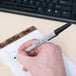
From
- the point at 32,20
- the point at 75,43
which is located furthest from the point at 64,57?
the point at 32,20

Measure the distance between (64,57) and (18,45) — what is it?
0.48ft

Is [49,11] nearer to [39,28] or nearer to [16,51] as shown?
[39,28]

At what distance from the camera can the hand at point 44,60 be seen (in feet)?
2.35

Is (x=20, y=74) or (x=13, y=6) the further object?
(x=13, y=6)

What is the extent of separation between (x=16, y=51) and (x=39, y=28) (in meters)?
0.12

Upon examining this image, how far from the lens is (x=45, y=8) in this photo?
2.81ft

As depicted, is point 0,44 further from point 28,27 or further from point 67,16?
point 67,16

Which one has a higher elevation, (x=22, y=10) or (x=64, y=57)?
(x=22, y=10)

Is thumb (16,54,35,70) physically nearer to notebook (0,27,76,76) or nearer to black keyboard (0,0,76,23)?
notebook (0,27,76,76)

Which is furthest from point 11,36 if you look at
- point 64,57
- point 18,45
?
point 64,57

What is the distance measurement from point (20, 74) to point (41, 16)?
0.69ft

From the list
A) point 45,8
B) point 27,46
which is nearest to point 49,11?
point 45,8

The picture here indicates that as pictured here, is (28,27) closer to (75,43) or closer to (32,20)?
(32,20)

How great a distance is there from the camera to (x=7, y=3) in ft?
2.90
